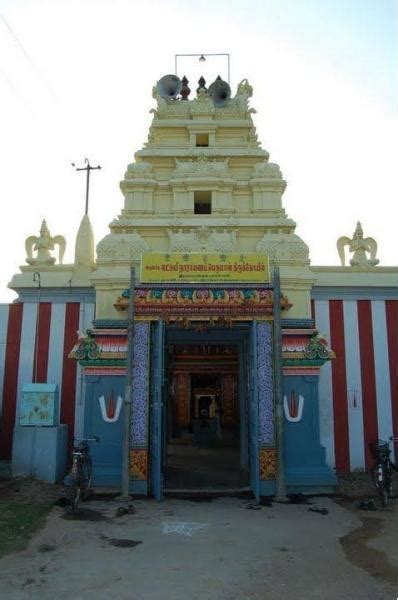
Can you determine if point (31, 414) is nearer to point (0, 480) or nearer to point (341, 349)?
point (0, 480)

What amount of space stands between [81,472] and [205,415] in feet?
57.4

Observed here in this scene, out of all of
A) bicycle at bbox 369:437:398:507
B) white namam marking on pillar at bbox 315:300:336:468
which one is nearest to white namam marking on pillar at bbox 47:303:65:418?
white namam marking on pillar at bbox 315:300:336:468

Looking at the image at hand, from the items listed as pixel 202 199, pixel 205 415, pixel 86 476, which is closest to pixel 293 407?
pixel 86 476

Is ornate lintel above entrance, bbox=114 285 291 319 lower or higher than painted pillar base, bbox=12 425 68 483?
higher

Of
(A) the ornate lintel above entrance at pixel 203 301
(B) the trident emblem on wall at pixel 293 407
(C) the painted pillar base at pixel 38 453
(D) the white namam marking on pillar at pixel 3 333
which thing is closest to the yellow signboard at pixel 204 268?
(A) the ornate lintel above entrance at pixel 203 301

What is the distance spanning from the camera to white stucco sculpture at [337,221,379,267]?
Result: 1321 centimetres

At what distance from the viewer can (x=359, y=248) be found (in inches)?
527

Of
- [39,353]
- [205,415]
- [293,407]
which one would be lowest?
[205,415]

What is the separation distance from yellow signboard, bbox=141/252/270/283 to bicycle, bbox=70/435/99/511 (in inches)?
138

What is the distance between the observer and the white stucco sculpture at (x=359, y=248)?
520 inches

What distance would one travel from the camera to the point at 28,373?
12.4 m

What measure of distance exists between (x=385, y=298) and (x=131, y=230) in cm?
654

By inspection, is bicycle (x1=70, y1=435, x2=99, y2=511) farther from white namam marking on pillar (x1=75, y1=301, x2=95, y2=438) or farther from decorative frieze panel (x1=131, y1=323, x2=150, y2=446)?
white namam marking on pillar (x1=75, y1=301, x2=95, y2=438)

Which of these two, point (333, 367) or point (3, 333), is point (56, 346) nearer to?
point (3, 333)
